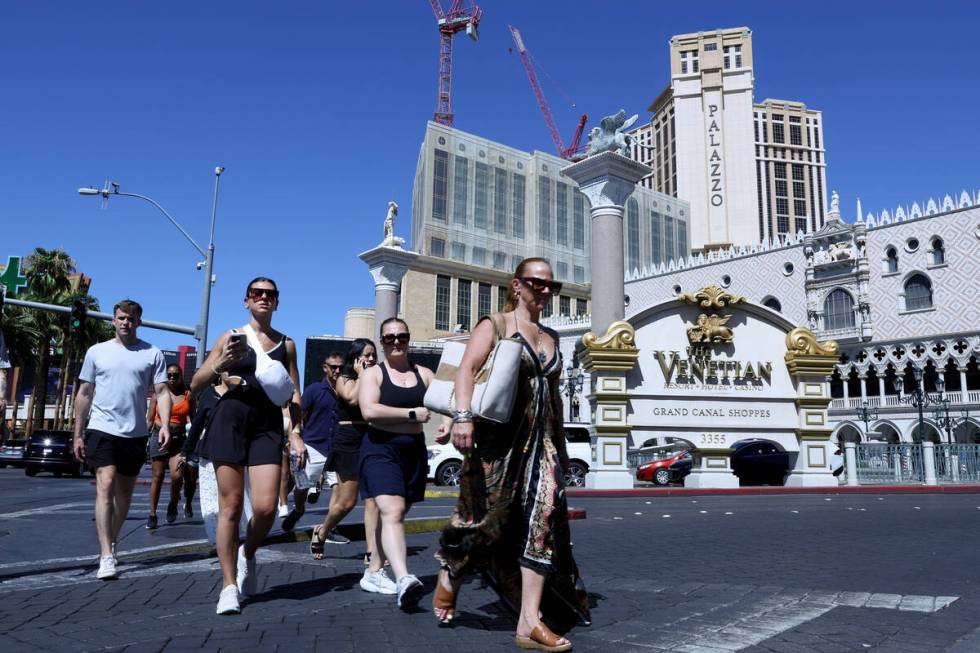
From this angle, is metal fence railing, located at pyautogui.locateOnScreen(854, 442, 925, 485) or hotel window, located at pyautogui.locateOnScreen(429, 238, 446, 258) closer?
metal fence railing, located at pyautogui.locateOnScreen(854, 442, 925, 485)

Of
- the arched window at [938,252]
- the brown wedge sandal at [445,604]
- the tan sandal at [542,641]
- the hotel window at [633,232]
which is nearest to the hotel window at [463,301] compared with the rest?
the hotel window at [633,232]

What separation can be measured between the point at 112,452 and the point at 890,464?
820 inches

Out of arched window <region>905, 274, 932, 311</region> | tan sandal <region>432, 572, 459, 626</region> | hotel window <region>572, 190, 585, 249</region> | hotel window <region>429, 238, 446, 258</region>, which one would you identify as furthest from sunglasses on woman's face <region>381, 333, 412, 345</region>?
hotel window <region>572, 190, 585, 249</region>

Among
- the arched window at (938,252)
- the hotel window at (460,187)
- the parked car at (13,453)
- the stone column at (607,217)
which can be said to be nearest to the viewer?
the stone column at (607,217)

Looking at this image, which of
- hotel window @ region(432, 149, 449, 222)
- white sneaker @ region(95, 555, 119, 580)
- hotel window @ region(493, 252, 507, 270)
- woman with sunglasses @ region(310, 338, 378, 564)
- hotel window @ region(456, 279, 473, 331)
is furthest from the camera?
hotel window @ region(493, 252, 507, 270)

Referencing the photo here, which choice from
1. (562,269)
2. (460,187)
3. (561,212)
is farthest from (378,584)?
(561,212)

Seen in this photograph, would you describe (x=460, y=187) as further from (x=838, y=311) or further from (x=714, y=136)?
(x=714, y=136)

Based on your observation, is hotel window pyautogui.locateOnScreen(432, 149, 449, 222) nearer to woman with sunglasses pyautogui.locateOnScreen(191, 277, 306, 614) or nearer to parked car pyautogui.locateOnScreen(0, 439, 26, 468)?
parked car pyautogui.locateOnScreen(0, 439, 26, 468)

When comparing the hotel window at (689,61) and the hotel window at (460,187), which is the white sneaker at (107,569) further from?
the hotel window at (689,61)

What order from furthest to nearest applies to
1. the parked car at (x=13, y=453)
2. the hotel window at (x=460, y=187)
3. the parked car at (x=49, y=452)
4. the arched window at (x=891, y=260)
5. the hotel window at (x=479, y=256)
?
1. the hotel window at (x=479, y=256)
2. the hotel window at (x=460, y=187)
3. the arched window at (x=891, y=260)
4. the parked car at (x=13, y=453)
5. the parked car at (x=49, y=452)

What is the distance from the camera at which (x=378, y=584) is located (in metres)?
4.71

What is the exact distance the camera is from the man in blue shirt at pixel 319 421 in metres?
7.24

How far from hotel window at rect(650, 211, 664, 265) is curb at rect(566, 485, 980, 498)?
7177cm

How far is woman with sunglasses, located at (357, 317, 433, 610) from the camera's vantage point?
4379mm
